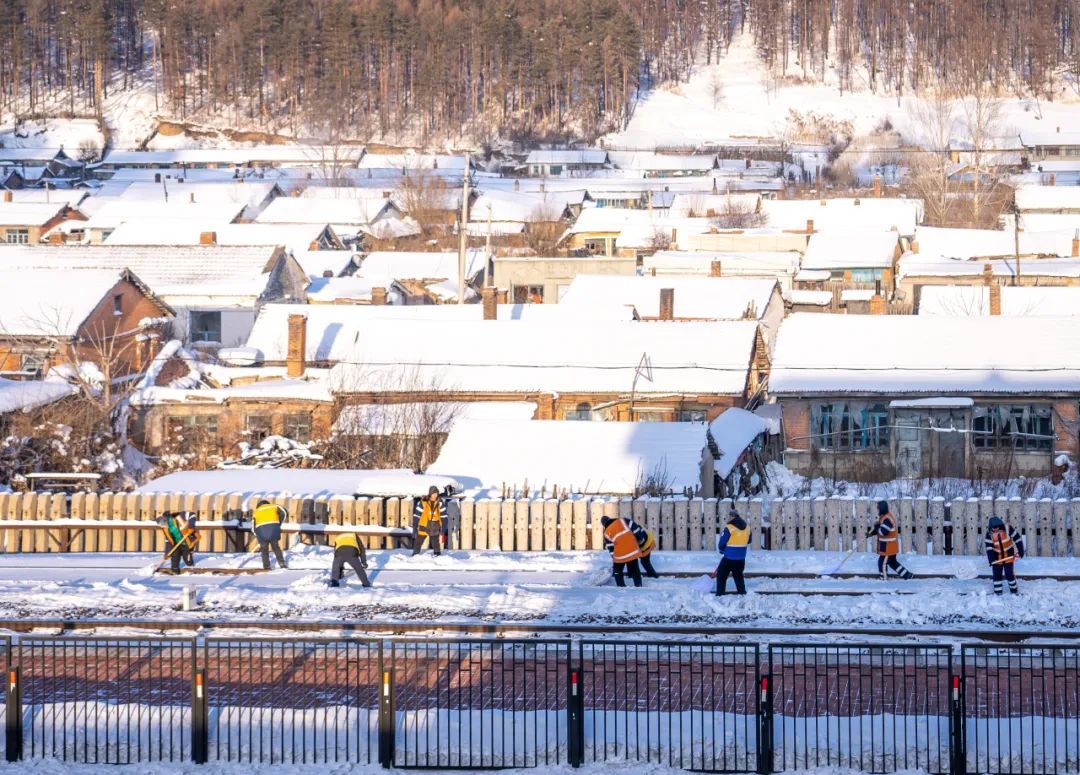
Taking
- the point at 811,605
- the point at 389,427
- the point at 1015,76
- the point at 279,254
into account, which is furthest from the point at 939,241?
the point at 1015,76

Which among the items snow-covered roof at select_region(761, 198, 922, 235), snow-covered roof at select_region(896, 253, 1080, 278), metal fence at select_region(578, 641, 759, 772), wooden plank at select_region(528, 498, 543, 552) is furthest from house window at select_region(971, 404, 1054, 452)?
snow-covered roof at select_region(761, 198, 922, 235)

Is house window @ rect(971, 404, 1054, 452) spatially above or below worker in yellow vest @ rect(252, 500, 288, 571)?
above

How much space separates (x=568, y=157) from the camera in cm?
11988

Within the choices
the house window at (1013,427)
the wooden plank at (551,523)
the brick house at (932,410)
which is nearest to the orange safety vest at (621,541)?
the wooden plank at (551,523)

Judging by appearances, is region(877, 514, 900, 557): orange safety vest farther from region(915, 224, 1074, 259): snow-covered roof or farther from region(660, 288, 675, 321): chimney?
region(915, 224, 1074, 259): snow-covered roof

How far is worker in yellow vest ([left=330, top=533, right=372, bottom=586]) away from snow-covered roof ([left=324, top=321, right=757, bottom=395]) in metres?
16.8

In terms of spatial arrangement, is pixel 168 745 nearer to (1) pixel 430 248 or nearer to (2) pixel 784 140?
(1) pixel 430 248

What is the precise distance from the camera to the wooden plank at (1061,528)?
25203 mm

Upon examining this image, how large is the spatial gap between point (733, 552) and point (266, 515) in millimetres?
7462

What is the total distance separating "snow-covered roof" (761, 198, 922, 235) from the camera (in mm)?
83188

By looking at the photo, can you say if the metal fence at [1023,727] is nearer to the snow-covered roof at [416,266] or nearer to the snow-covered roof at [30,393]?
the snow-covered roof at [30,393]

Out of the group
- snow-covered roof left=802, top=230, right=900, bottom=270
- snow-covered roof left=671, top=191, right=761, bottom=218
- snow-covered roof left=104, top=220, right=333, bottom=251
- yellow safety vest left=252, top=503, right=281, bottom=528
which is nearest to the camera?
yellow safety vest left=252, top=503, right=281, bottom=528

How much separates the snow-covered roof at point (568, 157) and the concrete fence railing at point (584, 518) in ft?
306

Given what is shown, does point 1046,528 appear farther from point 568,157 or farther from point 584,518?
point 568,157
